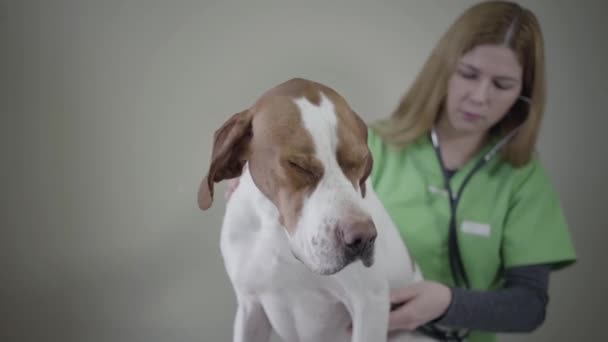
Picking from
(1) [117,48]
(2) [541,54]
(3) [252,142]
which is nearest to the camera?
(3) [252,142]

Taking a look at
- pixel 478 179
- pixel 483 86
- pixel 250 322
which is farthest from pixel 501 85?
pixel 250 322

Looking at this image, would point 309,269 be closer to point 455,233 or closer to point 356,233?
point 356,233

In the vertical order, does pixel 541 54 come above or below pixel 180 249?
above

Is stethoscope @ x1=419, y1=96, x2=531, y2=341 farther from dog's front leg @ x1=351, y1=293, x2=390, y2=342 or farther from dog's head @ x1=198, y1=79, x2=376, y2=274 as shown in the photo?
dog's head @ x1=198, y1=79, x2=376, y2=274

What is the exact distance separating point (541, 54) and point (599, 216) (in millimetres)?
303

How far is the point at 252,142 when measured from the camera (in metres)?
0.55

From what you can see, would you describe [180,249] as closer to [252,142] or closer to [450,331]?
[252,142]

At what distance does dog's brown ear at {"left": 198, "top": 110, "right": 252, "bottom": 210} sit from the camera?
0.55m

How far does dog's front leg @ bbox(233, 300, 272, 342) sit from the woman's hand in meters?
0.19

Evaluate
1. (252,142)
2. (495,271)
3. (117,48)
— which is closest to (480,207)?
(495,271)

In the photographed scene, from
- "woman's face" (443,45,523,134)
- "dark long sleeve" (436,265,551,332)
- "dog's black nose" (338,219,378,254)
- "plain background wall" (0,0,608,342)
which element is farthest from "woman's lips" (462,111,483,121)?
"dog's black nose" (338,219,378,254)

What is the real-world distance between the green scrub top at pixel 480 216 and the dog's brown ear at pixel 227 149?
0.94 feet

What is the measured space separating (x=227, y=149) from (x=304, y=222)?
0.38 feet

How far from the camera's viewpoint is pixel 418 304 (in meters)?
0.73
